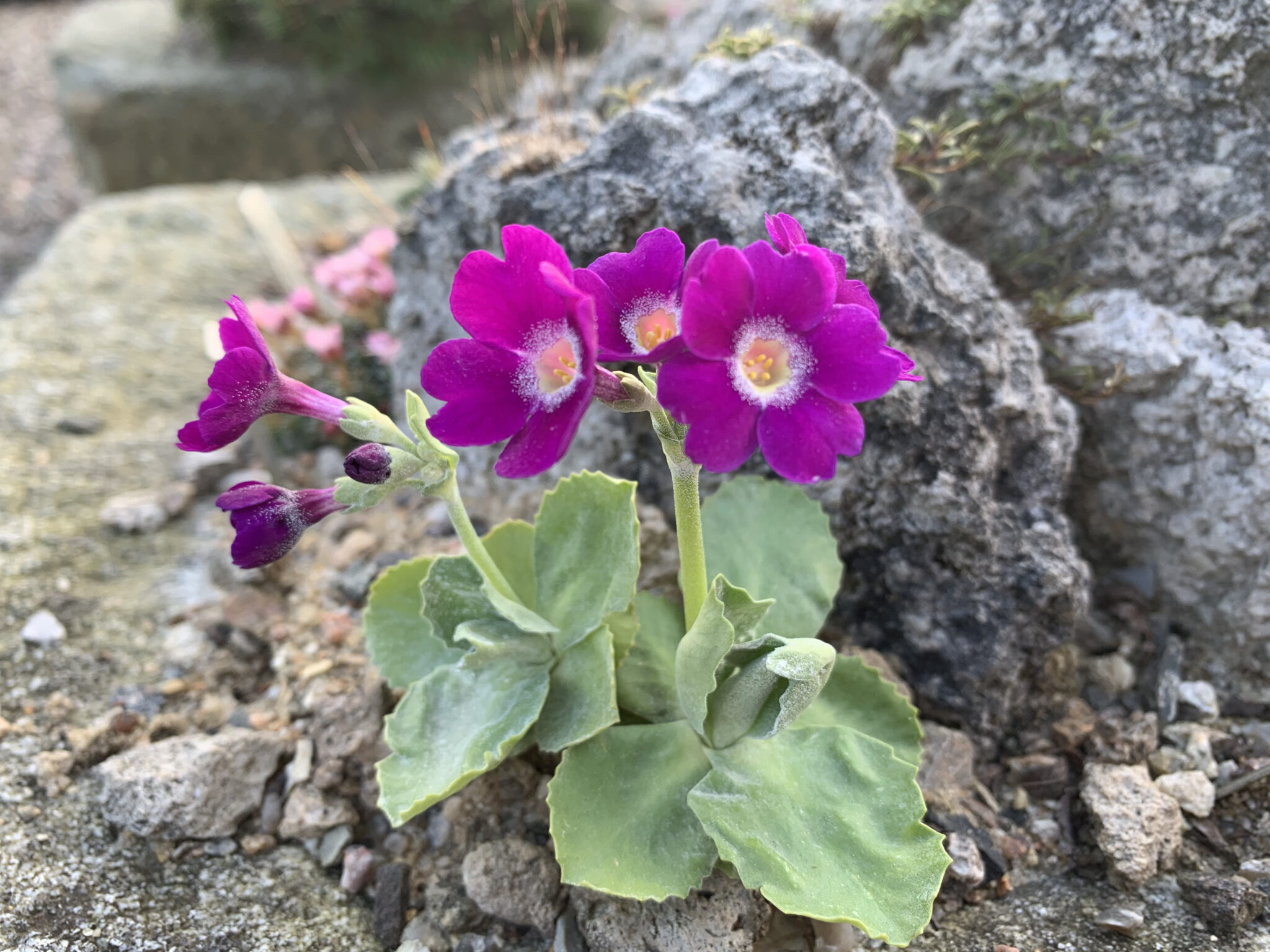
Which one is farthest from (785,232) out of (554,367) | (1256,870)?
(1256,870)

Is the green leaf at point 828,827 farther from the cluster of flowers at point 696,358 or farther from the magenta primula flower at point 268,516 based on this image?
the magenta primula flower at point 268,516

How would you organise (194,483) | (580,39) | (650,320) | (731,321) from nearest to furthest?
1. (731,321)
2. (650,320)
3. (194,483)
4. (580,39)

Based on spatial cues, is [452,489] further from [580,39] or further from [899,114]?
[580,39]

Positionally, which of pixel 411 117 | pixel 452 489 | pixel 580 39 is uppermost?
pixel 452 489

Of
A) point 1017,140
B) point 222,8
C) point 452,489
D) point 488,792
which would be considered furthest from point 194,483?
point 222,8

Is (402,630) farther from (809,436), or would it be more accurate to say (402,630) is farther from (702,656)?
(809,436)

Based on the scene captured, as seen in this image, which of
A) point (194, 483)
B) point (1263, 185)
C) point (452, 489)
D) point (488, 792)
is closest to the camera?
point (452, 489)

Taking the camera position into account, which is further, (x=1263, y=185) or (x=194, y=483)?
(x=194, y=483)
